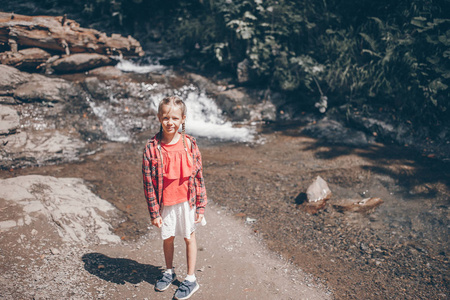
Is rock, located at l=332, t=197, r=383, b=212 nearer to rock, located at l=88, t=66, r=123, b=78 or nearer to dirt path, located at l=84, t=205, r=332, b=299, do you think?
dirt path, located at l=84, t=205, r=332, b=299

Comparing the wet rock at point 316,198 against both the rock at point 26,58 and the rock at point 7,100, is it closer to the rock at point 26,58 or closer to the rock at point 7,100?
the rock at point 7,100

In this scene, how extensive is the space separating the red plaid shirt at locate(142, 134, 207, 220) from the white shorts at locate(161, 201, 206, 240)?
65mm

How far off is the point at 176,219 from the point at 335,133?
5928 millimetres

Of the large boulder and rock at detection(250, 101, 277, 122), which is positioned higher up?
the large boulder

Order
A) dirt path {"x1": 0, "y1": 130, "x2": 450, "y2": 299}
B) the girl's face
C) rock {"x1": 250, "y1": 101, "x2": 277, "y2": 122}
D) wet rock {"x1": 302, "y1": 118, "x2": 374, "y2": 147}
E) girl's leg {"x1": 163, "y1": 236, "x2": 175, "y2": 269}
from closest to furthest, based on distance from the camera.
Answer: the girl's face
girl's leg {"x1": 163, "y1": 236, "x2": 175, "y2": 269}
dirt path {"x1": 0, "y1": 130, "x2": 450, "y2": 299}
wet rock {"x1": 302, "y1": 118, "x2": 374, "y2": 147}
rock {"x1": 250, "y1": 101, "x2": 277, "y2": 122}

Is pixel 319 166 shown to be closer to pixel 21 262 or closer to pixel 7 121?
pixel 21 262

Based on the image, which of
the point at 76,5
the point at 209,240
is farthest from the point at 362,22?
the point at 76,5

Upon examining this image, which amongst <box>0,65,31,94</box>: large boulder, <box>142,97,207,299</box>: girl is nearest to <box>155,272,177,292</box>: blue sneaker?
<box>142,97,207,299</box>: girl

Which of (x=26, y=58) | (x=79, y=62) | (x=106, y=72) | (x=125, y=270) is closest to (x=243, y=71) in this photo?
(x=106, y=72)

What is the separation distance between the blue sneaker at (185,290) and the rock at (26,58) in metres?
7.79

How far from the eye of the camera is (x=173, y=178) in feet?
9.18

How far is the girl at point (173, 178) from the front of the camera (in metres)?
2.73

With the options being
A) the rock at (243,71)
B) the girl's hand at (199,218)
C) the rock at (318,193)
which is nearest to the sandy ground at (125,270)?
the girl's hand at (199,218)

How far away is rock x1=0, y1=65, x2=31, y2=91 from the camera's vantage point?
280 inches
